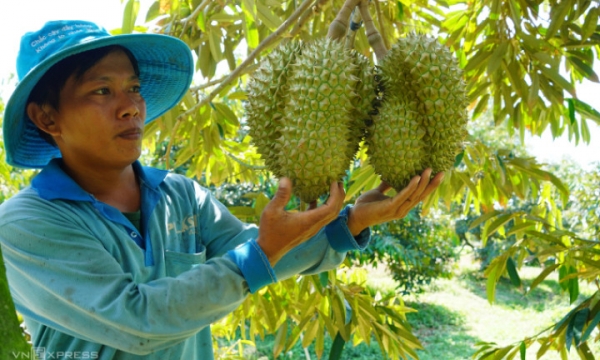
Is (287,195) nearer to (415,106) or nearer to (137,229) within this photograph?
(415,106)

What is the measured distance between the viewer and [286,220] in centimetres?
124

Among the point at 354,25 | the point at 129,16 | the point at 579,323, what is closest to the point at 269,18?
the point at 354,25

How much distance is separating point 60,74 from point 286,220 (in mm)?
678

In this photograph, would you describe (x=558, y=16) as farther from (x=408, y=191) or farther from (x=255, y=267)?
(x=255, y=267)

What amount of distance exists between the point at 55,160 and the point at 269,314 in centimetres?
115

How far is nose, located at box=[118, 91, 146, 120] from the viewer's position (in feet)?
4.66

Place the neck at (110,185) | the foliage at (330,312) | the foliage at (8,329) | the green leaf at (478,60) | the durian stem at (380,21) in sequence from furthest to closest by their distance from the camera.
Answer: the foliage at (330,312)
the green leaf at (478,60)
the neck at (110,185)
the durian stem at (380,21)
the foliage at (8,329)

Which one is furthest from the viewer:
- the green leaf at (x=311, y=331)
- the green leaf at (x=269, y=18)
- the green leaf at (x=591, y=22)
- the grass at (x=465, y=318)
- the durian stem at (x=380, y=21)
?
the grass at (x=465, y=318)

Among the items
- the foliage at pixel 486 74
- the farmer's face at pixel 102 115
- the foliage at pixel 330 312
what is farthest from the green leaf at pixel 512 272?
the farmer's face at pixel 102 115

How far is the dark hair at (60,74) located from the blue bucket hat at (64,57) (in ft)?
0.12

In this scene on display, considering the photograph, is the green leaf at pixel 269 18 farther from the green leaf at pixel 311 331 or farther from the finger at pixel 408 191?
the green leaf at pixel 311 331

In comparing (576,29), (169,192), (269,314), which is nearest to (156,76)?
(169,192)

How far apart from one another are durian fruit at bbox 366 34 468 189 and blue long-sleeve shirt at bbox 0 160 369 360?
11.3 inches

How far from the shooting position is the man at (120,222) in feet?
3.95
